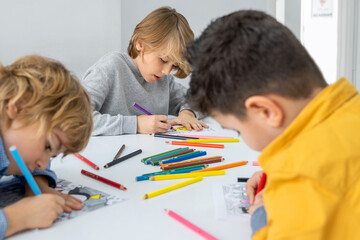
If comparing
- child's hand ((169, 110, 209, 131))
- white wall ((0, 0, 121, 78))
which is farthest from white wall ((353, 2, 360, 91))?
child's hand ((169, 110, 209, 131))

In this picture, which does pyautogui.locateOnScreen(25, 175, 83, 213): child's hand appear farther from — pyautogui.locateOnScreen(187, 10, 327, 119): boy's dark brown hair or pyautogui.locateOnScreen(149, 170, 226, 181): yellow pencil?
pyautogui.locateOnScreen(187, 10, 327, 119): boy's dark brown hair

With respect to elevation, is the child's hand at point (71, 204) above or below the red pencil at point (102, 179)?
above

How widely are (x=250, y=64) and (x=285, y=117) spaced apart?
90 mm

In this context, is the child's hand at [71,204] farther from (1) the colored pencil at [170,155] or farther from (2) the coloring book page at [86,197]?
(1) the colored pencil at [170,155]

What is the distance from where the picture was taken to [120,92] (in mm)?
1475

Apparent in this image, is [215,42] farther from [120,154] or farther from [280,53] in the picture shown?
[120,154]

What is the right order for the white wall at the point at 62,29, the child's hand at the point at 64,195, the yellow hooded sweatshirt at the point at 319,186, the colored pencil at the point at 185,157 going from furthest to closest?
the white wall at the point at 62,29, the colored pencil at the point at 185,157, the child's hand at the point at 64,195, the yellow hooded sweatshirt at the point at 319,186

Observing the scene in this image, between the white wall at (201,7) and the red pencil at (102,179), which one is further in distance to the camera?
the white wall at (201,7)

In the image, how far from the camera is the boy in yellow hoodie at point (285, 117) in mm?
433

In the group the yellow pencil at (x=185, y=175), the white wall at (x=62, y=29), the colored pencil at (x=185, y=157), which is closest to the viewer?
the yellow pencil at (x=185, y=175)

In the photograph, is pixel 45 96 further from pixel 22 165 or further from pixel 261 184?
pixel 261 184

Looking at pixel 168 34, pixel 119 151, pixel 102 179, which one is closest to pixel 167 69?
pixel 168 34

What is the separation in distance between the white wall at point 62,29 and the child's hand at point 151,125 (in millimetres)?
943

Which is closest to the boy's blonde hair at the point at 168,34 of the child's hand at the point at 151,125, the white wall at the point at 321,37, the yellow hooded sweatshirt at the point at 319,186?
the child's hand at the point at 151,125
